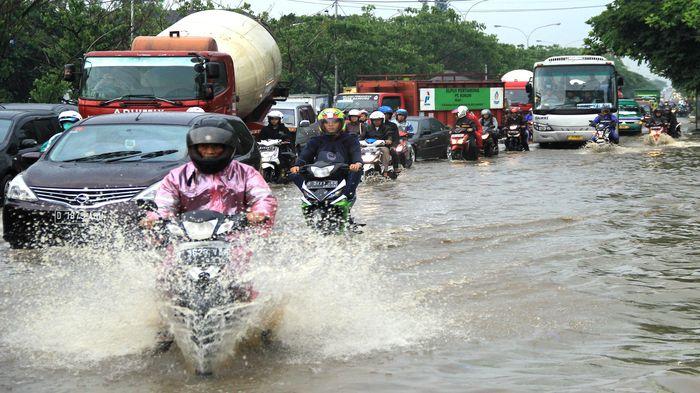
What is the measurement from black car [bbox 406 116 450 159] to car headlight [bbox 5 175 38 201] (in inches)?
678

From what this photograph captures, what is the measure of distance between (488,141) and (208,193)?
2392 centimetres

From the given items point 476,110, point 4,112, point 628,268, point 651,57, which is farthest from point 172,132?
point 651,57

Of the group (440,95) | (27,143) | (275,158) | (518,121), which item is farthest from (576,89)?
(27,143)

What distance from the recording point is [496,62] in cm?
9012

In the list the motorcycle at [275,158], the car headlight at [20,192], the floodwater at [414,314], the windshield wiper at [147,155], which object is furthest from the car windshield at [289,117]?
the car headlight at [20,192]

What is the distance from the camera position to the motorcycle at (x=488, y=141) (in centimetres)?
2955

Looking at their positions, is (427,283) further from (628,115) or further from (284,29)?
(284,29)

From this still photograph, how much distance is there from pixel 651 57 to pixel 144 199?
36.0 meters

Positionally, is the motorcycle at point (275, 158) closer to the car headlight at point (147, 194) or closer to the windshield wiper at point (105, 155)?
the windshield wiper at point (105, 155)

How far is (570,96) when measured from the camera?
34.0 m

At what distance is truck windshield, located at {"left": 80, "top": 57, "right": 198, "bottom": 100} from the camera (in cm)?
1802

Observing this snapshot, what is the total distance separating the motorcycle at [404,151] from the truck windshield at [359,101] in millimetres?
8044

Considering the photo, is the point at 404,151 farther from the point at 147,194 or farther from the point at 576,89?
the point at 147,194

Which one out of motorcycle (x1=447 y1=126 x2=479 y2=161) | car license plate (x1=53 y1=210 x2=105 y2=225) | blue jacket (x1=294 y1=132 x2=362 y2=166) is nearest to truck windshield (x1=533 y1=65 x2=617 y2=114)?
motorcycle (x1=447 y1=126 x2=479 y2=161)
